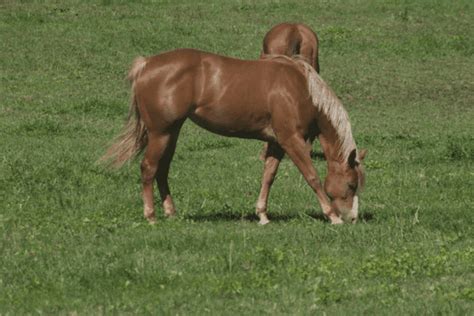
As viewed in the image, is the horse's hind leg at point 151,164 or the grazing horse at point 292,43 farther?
the grazing horse at point 292,43

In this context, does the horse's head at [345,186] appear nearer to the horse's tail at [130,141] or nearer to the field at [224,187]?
the field at [224,187]

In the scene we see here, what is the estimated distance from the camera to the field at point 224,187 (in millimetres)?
8773

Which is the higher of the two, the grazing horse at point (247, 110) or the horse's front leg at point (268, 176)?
the grazing horse at point (247, 110)

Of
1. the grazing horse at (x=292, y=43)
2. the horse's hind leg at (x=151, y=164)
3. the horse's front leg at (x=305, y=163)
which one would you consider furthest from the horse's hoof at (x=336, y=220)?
the grazing horse at (x=292, y=43)

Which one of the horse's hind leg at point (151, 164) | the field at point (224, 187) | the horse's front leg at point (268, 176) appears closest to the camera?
the field at point (224, 187)

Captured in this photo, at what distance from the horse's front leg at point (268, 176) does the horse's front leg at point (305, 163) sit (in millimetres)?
540

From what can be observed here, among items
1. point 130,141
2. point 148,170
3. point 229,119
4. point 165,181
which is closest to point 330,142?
point 229,119

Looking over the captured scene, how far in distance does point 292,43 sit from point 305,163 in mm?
6875

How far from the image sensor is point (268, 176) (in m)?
12.5

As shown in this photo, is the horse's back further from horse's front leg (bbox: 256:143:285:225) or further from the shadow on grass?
the shadow on grass

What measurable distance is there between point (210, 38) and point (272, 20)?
2772 millimetres

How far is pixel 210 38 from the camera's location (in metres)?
26.4

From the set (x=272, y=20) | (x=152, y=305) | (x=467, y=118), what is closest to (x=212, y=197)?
(x=152, y=305)

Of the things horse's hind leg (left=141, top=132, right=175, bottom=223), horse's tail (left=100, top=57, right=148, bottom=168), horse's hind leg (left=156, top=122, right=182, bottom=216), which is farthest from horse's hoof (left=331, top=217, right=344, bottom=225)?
horse's tail (left=100, top=57, right=148, bottom=168)
